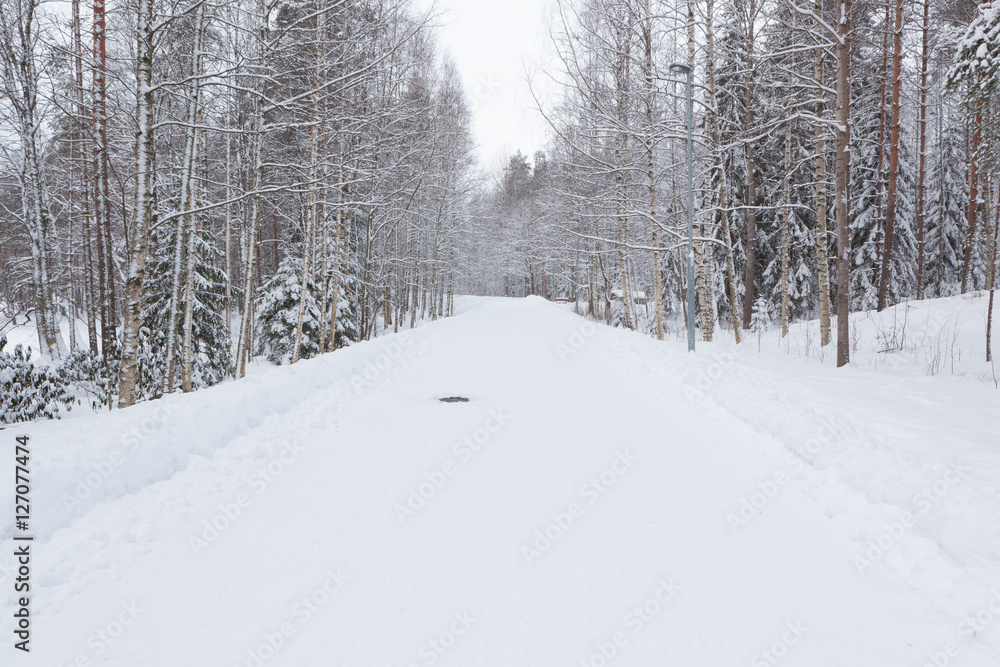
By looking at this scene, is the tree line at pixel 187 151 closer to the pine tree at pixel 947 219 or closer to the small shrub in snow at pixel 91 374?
the small shrub in snow at pixel 91 374

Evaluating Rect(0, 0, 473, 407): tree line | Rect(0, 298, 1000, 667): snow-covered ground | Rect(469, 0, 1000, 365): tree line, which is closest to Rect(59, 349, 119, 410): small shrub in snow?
Rect(0, 0, 473, 407): tree line

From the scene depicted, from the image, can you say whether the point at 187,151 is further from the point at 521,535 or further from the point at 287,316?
the point at 521,535

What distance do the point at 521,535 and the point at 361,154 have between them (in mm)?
15692

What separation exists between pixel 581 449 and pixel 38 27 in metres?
15.8

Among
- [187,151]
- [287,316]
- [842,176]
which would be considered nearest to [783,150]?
[842,176]

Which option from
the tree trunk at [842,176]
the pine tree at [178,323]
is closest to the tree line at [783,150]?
the tree trunk at [842,176]

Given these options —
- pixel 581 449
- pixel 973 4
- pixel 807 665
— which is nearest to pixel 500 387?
pixel 581 449

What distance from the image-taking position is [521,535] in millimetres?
3709

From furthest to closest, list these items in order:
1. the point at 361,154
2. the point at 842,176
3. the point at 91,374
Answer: the point at 361,154
the point at 91,374
the point at 842,176

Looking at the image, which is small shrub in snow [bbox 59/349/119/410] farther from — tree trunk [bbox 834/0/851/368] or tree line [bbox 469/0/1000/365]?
tree trunk [bbox 834/0/851/368]

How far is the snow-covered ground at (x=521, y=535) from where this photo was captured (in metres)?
2.60

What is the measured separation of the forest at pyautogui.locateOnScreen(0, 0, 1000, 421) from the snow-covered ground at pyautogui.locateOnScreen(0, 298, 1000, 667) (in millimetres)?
3681

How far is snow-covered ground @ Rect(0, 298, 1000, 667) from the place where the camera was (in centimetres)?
260

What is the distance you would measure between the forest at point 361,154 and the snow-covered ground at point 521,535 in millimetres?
3681
